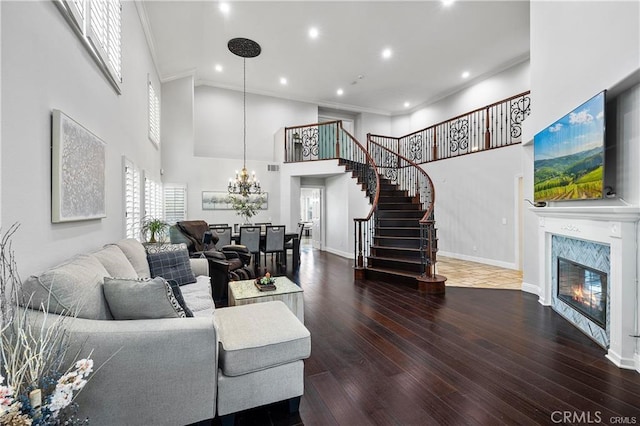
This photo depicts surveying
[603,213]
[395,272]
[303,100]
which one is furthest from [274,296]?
[303,100]

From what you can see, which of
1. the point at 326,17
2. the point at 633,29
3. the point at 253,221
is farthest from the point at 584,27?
the point at 253,221

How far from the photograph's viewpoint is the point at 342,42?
6527 millimetres

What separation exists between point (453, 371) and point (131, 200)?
14.2 feet

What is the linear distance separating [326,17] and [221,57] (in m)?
2.89

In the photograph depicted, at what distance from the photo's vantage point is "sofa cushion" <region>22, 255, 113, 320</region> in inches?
57.0

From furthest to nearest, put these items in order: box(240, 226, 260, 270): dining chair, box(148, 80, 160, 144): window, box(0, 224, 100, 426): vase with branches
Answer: box(240, 226, 260, 270): dining chair, box(148, 80, 160, 144): window, box(0, 224, 100, 426): vase with branches

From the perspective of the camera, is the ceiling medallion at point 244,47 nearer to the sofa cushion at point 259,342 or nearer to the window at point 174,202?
the window at point 174,202

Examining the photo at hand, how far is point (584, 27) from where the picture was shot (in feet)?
9.83

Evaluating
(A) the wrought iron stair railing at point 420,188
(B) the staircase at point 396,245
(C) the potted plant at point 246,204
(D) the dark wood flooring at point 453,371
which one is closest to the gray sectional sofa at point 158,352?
(D) the dark wood flooring at point 453,371

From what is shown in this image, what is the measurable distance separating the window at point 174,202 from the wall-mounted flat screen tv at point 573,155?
24.3 ft

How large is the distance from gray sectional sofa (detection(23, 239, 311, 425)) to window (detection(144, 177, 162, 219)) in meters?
3.69

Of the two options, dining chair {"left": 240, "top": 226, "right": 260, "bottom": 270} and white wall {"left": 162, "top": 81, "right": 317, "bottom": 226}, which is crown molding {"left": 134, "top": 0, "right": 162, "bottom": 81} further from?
dining chair {"left": 240, "top": 226, "right": 260, "bottom": 270}

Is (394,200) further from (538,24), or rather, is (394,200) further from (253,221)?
(538,24)

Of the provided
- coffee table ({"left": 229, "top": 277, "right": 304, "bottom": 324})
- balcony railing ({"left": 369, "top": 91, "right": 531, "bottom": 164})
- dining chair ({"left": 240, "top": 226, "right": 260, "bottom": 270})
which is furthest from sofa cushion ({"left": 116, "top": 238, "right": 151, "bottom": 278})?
balcony railing ({"left": 369, "top": 91, "right": 531, "bottom": 164})
